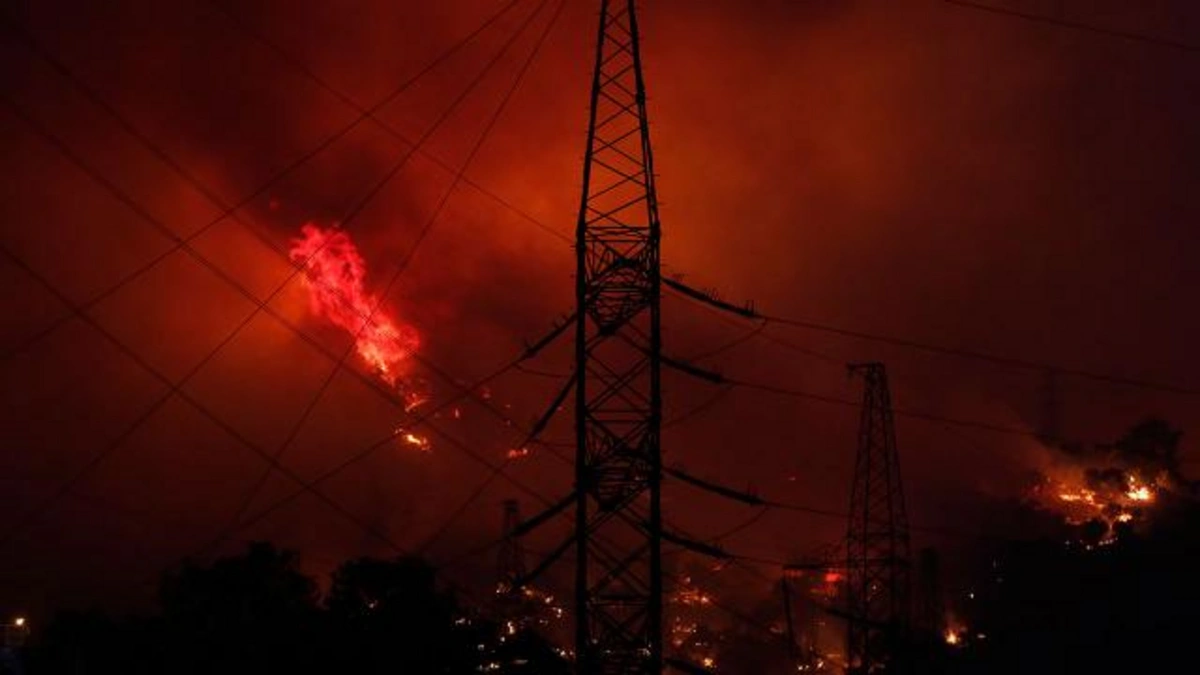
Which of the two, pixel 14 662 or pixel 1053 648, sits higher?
pixel 1053 648

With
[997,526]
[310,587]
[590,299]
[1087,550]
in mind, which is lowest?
[590,299]

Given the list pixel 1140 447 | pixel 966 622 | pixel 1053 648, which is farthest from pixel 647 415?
pixel 1140 447

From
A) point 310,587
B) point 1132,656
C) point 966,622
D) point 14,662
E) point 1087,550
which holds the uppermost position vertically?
point 1087,550

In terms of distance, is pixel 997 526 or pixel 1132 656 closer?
pixel 1132 656

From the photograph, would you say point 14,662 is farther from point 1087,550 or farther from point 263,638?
point 1087,550

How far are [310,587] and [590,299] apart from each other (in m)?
34.7

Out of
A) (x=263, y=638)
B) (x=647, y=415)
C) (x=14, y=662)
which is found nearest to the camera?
(x=647, y=415)

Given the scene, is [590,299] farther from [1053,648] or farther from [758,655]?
[758,655]

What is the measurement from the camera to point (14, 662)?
34.7 m

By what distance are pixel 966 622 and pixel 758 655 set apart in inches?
796

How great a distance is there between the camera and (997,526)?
101125 mm

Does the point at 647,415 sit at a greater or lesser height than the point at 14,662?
greater

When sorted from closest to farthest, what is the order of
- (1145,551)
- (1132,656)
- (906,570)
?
(906,570) → (1132,656) → (1145,551)

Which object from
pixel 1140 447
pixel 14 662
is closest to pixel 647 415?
pixel 14 662
